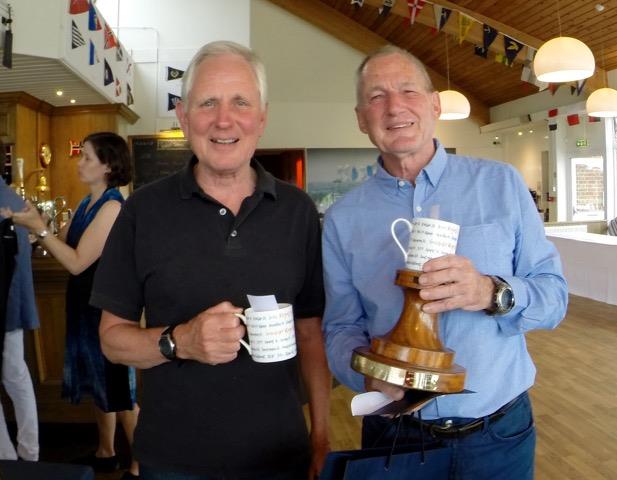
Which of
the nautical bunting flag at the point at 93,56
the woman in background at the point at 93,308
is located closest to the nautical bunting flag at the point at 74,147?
the nautical bunting flag at the point at 93,56

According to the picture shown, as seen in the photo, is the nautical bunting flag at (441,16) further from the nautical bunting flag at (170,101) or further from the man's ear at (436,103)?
the man's ear at (436,103)

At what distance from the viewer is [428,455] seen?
91cm

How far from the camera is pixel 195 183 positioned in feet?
3.94

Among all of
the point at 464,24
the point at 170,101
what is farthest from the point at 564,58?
the point at 170,101

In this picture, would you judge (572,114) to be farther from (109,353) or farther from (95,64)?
(109,353)

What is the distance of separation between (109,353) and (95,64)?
5.51 m

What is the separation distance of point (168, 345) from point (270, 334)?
0.87ft

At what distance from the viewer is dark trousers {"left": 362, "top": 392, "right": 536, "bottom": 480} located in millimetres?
1150

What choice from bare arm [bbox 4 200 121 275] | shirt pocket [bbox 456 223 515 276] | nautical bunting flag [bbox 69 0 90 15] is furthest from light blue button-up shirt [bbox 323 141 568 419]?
nautical bunting flag [bbox 69 0 90 15]

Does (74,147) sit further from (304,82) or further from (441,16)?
(441,16)

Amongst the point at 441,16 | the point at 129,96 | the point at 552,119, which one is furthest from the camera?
the point at 552,119

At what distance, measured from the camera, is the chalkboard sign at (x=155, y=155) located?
896cm

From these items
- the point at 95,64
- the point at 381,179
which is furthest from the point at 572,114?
the point at 381,179

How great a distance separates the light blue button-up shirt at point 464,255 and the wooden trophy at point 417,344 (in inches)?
9.4
